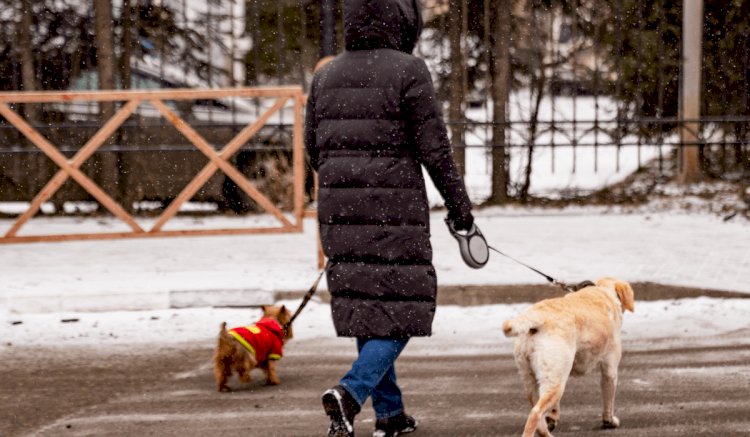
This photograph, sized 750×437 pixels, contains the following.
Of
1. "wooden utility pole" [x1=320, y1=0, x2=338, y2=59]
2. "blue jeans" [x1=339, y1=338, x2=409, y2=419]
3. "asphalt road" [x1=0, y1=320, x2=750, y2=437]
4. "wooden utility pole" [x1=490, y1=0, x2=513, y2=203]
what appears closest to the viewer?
"blue jeans" [x1=339, y1=338, x2=409, y2=419]

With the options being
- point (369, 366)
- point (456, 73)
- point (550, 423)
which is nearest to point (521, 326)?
point (369, 366)

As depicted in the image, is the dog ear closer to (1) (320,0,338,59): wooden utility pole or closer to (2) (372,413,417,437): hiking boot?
(2) (372,413,417,437): hiking boot

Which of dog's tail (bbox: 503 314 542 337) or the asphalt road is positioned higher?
dog's tail (bbox: 503 314 542 337)

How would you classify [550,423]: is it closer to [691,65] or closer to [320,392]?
[320,392]

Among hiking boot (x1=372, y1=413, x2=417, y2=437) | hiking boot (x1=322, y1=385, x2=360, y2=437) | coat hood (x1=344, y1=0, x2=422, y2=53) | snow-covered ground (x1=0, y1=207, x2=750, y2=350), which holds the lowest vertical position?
snow-covered ground (x1=0, y1=207, x2=750, y2=350)

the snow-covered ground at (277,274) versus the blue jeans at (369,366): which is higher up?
the blue jeans at (369,366)

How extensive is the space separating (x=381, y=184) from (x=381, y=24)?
0.63 meters

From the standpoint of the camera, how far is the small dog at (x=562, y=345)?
4.79m

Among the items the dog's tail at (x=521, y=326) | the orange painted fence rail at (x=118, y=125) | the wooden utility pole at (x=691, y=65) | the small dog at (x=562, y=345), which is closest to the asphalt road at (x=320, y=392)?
the small dog at (x=562, y=345)

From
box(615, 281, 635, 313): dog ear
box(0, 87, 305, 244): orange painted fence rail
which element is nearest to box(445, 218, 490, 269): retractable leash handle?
box(615, 281, 635, 313): dog ear

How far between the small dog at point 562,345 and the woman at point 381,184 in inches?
17.7

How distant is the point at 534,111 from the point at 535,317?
8.53 metres

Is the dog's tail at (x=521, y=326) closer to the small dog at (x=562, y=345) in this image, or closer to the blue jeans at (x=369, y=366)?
the small dog at (x=562, y=345)

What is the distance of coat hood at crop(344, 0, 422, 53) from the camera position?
494 cm
